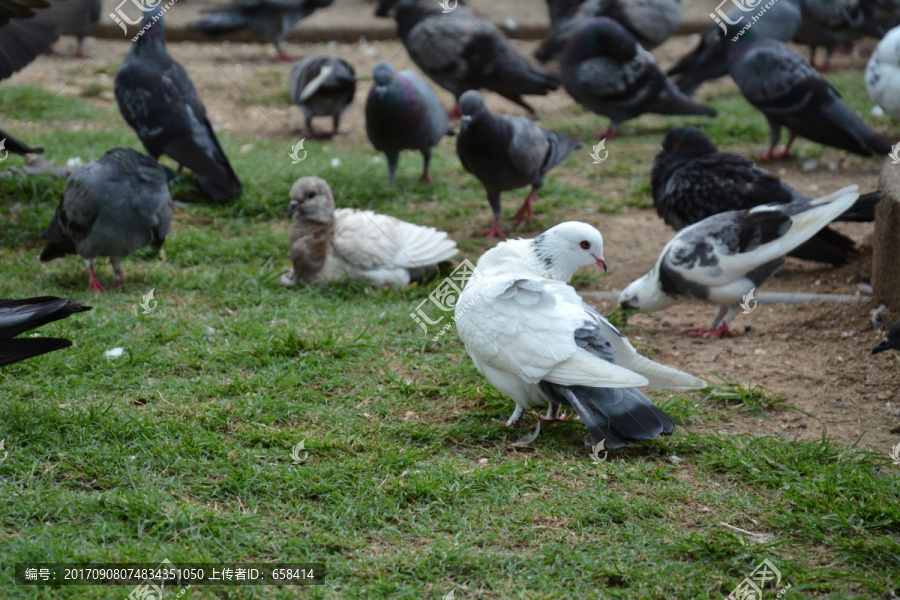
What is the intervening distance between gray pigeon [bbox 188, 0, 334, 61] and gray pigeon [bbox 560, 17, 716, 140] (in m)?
4.11

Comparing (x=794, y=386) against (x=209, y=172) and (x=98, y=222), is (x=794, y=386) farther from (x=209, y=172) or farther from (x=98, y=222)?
(x=209, y=172)

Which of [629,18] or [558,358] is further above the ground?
[629,18]

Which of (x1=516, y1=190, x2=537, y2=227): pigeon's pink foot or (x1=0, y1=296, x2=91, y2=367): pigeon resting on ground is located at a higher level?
(x1=0, y1=296, x2=91, y2=367): pigeon resting on ground

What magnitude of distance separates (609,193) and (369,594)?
5.85m

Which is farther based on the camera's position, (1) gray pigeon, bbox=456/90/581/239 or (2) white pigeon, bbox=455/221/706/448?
(1) gray pigeon, bbox=456/90/581/239

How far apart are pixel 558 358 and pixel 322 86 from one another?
6.30m

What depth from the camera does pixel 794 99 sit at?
332 inches

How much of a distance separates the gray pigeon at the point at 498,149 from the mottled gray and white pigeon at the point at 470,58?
9.66 ft

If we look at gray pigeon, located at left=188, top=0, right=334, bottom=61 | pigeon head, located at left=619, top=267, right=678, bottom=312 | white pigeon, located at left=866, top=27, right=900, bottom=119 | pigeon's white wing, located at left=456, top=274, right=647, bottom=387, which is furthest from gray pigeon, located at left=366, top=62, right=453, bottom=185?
gray pigeon, located at left=188, top=0, right=334, bottom=61

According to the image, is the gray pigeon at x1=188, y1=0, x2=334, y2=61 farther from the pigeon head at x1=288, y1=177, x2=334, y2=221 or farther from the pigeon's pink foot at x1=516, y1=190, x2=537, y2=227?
the pigeon head at x1=288, y1=177, x2=334, y2=221

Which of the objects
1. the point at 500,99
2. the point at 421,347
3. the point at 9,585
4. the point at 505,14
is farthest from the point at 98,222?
the point at 505,14

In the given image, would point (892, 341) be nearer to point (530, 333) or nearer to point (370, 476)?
point (530, 333)

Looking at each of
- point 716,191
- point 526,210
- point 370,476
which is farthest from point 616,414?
point 526,210

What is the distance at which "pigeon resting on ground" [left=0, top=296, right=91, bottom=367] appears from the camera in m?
3.50
